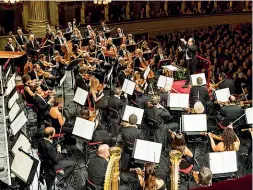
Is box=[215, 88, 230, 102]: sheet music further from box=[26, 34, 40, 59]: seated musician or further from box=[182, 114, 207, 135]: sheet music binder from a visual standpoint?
box=[26, 34, 40, 59]: seated musician

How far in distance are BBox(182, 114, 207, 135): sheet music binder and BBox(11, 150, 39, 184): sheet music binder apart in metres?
2.89

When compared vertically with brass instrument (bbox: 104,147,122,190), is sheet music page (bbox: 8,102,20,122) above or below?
below

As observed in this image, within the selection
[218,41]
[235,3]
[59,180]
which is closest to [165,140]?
[59,180]

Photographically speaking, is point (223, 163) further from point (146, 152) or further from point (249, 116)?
point (249, 116)

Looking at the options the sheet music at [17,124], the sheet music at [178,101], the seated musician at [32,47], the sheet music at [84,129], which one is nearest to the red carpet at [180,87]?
the sheet music at [178,101]

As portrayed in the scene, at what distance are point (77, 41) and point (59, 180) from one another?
743cm

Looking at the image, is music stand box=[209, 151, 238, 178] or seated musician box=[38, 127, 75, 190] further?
seated musician box=[38, 127, 75, 190]

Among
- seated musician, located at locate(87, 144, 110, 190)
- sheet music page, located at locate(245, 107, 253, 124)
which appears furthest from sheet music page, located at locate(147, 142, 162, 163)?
sheet music page, located at locate(245, 107, 253, 124)

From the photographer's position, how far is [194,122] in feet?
23.5

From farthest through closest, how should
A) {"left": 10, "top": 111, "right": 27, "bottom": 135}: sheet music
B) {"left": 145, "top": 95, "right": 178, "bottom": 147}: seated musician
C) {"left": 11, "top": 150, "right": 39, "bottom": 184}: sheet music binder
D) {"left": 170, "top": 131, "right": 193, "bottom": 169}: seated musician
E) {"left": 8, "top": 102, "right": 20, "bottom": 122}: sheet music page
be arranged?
{"left": 145, "top": 95, "right": 178, "bottom": 147}: seated musician → {"left": 8, "top": 102, "right": 20, "bottom": 122}: sheet music page → {"left": 10, "top": 111, "right": 27, "bottom": 135}: sheet music → {"left": 170, "top": 131, "right": 193, "bottom": 169}: seated musician → {"left": 11, "top": 150, "right": 39, "bottom": 184}: sheet music binder

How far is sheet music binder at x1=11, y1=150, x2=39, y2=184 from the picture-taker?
527 centimetres

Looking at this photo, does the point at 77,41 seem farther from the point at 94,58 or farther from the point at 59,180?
the point at 59,180

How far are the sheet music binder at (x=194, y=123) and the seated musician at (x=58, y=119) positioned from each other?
2147 mm

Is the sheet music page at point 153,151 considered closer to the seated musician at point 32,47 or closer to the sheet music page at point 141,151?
the sheet music page at point 141,151
